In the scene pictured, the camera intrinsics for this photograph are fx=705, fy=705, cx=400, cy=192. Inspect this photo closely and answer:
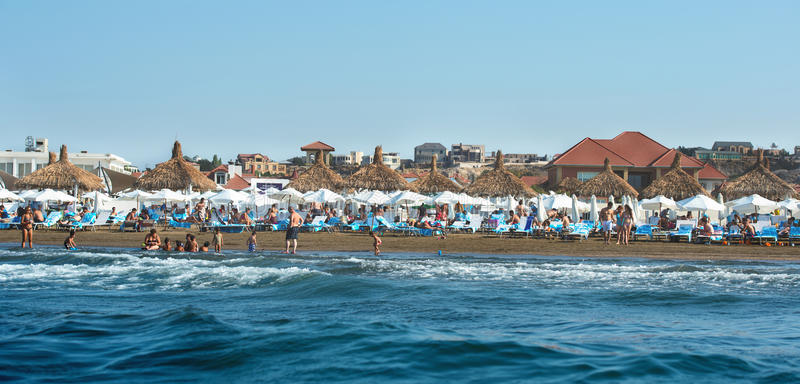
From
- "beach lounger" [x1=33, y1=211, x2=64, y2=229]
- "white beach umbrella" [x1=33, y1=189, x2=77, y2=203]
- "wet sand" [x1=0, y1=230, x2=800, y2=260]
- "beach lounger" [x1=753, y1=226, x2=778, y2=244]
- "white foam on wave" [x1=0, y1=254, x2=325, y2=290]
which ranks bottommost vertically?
"white foam on wave" [x1=0, y1=254, x2=325, y2=290]

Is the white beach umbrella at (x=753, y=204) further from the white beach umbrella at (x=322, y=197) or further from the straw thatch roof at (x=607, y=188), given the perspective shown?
the white beach umbrella at (x=322, y=197)

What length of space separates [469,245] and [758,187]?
60.5 ft

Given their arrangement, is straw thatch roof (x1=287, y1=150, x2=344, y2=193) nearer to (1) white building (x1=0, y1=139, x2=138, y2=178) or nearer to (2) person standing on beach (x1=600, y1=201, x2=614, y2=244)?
(2) person standing on beach (x1=600, y1=201, x2=614, y2=244)

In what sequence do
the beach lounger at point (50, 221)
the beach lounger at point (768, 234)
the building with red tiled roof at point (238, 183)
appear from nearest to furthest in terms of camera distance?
the beach lounger at point (768, 234)
the beach lounger at point (50, 221)
the building with red tiled roof at point (238, 183)

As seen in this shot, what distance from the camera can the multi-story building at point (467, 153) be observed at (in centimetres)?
14600

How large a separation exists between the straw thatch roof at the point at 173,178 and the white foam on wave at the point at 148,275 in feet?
47.7

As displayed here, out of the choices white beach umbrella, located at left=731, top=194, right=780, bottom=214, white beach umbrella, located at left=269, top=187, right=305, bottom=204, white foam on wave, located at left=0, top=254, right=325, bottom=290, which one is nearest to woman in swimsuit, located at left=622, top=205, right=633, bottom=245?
white beach umbrella, located at left=731, top=194, right=780, bottom=214

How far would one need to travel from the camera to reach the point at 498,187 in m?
31.0

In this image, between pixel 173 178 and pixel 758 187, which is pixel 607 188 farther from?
pixel 173 178

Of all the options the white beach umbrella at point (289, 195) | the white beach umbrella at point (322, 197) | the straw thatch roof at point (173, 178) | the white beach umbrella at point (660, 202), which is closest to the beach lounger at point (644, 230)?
the white beach umbrella at point (660, 202)

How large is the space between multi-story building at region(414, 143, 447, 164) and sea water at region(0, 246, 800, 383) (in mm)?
140254

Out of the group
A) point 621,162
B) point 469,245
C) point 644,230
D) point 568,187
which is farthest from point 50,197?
point 621,162

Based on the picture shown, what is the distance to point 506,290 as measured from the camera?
1161 cm

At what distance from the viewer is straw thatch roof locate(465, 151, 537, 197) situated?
30953 mm
